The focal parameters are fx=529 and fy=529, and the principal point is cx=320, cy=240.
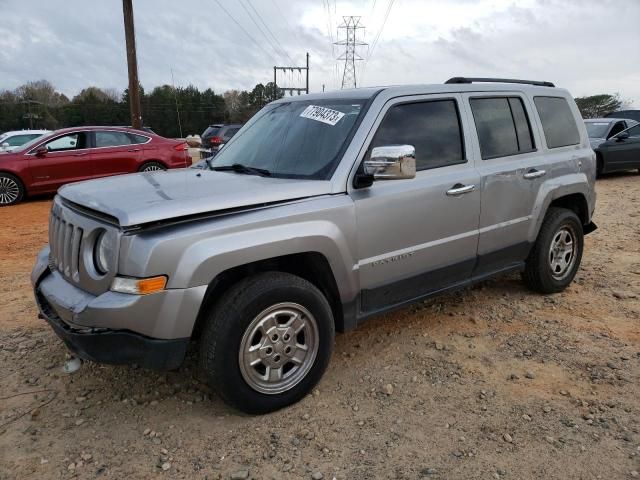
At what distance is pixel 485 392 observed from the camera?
331cm

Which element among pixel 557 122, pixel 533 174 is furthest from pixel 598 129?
pixel 533 174

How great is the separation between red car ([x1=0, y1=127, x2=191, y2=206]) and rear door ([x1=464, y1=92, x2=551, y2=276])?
9124 millimetres

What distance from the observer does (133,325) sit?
2.63 metres

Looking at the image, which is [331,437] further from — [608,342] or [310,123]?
[608,342]

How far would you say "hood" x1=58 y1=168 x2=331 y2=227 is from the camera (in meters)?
2.68

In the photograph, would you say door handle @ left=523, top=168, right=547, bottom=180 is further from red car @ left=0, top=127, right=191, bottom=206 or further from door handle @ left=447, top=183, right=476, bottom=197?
red car @ left=0, top=127, right=191, bottom=206

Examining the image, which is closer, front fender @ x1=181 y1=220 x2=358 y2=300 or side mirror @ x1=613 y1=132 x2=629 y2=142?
front fender @ x1=181 y1=220 x2=358 y2=300

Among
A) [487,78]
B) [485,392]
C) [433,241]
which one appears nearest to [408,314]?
[433,241]

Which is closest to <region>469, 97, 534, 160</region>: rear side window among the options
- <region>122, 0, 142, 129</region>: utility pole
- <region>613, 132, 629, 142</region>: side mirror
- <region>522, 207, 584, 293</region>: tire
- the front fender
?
<region>522, 207, 584, 293</region>: tire

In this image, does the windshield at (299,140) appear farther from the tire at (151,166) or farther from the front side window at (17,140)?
the front side window at (17,140)

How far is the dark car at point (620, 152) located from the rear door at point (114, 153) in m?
11.2

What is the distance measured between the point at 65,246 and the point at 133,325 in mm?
771

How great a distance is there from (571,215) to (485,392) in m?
2.37

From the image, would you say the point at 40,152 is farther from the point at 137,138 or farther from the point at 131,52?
the point at 131,52
